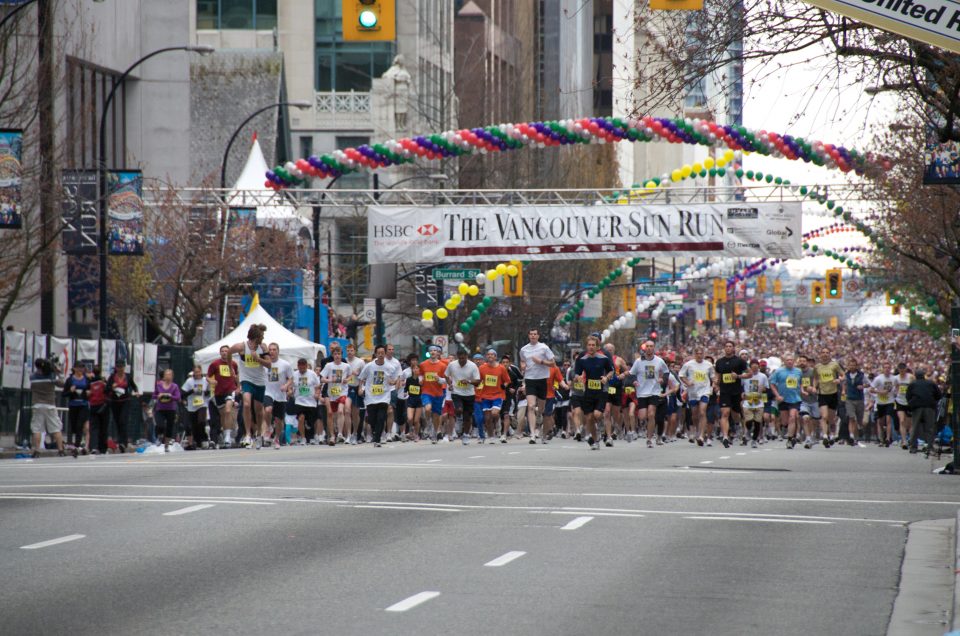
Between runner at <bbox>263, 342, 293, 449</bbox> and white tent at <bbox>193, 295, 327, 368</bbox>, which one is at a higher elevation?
white tent at <bbox>193, 295, 327, 368</bbox>

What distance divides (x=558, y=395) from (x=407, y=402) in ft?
13.4

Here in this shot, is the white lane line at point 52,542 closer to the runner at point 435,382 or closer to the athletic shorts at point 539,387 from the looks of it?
the athletic shorts at point 539,387

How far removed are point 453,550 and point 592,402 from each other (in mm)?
16016

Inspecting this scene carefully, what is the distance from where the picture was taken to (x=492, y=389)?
32.0m

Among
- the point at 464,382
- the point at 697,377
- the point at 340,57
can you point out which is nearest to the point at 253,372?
the point at 464,382

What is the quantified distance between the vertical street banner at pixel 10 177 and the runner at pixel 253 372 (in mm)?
4035

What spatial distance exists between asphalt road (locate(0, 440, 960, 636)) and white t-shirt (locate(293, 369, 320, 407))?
11.1 m

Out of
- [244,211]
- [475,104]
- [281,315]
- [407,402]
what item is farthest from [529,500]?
[475,104]

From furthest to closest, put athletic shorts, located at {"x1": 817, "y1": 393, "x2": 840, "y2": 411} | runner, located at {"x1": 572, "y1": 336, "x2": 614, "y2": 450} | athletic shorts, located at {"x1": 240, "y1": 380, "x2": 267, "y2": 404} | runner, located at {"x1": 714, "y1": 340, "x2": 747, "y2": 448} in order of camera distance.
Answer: athletic shorts, located at {"x1": 817, "y1": 393, "x2": 840, "y2": 411} → runner, located at {"x1": 714, "y1": 340, "x2": 747, "y2": 448} → athletic shorts, located at {"x1": 240, "y1": 380, "x2": 267, "y2": 404} → runner, located at {"x1": 572, "y1": 336, "x2": 614, "y2": 450}

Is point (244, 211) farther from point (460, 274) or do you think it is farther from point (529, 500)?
point (529, 500)

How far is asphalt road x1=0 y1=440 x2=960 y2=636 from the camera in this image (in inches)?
353

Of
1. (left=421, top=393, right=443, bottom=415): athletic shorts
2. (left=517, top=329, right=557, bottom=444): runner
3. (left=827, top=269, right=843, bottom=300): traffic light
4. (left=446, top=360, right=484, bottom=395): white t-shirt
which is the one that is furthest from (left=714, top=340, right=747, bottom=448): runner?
(left=827, top=269, right=843, bottom=300): traffic light

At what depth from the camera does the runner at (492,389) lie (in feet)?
105

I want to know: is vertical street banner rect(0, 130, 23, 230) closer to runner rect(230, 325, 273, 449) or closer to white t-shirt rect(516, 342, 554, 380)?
runner rect(230, 325, 273, 449)
